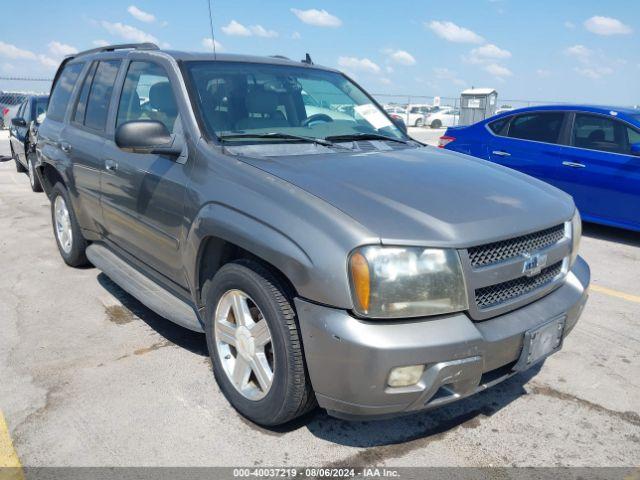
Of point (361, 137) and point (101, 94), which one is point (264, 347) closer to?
point (361, 137)

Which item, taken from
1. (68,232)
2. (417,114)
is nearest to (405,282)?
(68,232)

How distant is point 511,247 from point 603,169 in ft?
14.9

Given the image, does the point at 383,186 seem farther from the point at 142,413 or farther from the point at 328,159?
the point at 142,413

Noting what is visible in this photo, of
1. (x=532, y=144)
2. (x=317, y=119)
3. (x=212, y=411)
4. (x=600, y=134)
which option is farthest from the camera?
(x=532, y=144)

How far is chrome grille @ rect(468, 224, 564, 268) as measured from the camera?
2287mm

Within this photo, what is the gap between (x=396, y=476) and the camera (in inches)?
92.9

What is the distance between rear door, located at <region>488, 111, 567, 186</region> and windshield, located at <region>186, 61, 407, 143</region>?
348cm

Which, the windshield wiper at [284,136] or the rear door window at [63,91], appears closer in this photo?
the windshield wiper at [284,136]

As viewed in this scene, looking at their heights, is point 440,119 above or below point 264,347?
below

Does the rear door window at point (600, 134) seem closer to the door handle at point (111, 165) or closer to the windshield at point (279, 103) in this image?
the windshield at point (279, 103)

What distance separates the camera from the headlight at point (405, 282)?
82.5 inches

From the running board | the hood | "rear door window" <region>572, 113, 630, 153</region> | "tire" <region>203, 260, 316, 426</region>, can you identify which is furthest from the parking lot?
"rear door window" <region>572, 113, 630, 153</region>

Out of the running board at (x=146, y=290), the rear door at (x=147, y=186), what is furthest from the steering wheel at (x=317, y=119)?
the running board at (x=146, y=290)

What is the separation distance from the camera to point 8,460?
2428 millimetres
